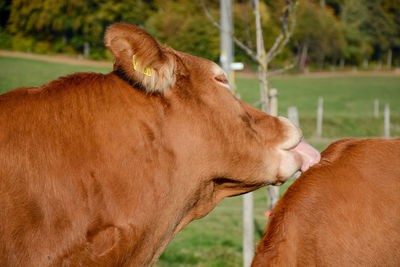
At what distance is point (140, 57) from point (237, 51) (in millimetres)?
9973

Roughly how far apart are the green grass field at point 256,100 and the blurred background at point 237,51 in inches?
0.8

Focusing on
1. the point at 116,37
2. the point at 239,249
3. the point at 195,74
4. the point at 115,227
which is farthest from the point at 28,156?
the point at 239,249

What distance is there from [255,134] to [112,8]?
13.6 feet

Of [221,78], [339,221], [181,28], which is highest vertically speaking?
[181,28]

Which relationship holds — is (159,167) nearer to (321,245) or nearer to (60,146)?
(60,146)

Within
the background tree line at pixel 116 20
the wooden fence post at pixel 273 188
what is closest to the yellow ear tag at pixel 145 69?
the background tree line at pixel 116 20

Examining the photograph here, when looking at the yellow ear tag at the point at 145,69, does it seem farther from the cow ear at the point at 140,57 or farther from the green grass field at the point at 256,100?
the green grass field at the point at 256,100

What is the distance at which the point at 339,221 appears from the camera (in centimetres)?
207

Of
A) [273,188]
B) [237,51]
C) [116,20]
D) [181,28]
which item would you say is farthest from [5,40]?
[181,28]

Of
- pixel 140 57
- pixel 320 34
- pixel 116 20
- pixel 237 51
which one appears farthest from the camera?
pixel 320 34

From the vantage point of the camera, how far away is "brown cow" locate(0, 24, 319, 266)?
1.68m

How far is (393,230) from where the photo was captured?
208 centimetres

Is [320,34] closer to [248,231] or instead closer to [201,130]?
[248,231]

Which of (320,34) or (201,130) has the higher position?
(201,130)
